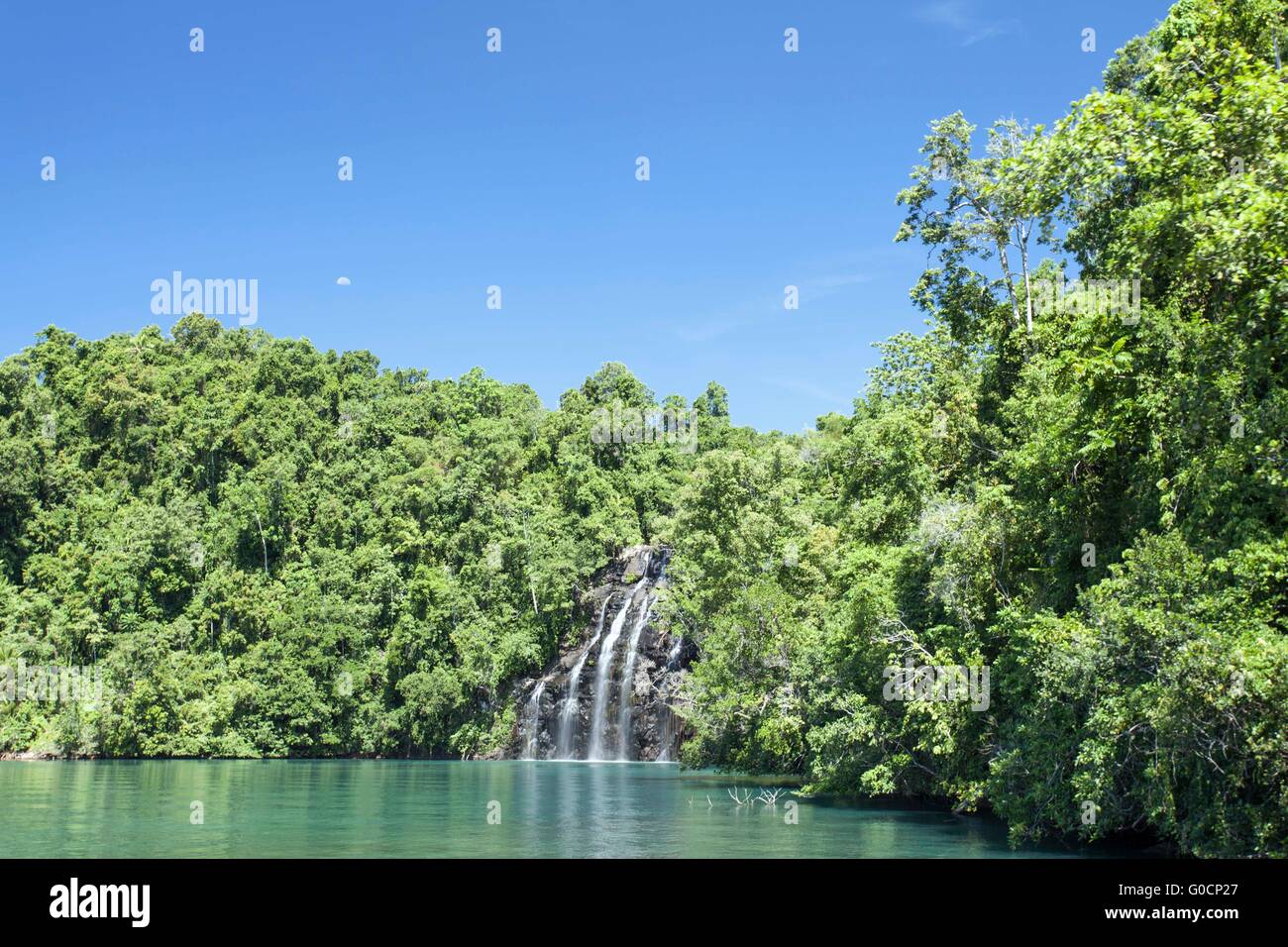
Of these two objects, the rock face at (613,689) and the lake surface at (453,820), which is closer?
the lake surface at (453,820)

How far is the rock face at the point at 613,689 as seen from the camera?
180ft

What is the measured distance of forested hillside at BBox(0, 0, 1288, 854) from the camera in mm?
16688

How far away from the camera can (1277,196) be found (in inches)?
602

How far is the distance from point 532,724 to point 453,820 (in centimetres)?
3260

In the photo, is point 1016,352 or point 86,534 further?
point 86,534

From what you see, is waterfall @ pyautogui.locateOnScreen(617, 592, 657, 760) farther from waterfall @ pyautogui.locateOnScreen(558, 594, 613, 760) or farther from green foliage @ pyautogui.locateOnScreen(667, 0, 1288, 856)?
green foliage @ pyautogui.locateOnScreen(667, 0, 1288, 856)

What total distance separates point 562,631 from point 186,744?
2191 centimetres

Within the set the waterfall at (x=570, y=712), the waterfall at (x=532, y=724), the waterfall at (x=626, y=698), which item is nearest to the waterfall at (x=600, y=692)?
the waterfall at (x=626, y=698)

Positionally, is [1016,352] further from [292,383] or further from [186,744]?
[292,383]

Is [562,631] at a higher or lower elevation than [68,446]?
lower

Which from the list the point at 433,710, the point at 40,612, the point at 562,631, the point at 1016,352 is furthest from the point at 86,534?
the point at 1016,352

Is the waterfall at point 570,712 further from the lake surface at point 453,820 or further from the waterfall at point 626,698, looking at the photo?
the lake surface at point 453,820

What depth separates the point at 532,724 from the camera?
58.7m

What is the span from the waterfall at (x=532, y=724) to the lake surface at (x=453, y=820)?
48.1 feet
